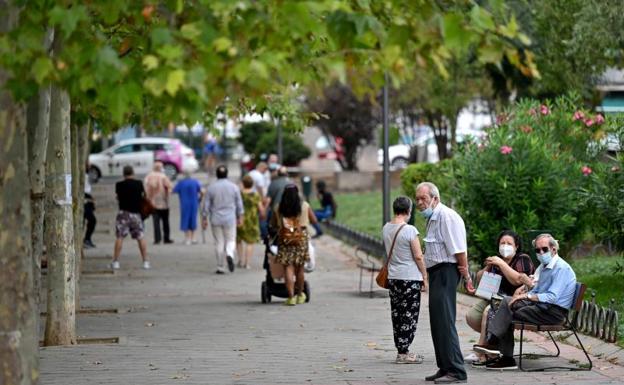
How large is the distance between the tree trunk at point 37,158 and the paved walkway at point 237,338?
136 centimetres

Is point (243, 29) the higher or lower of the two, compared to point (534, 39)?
lower

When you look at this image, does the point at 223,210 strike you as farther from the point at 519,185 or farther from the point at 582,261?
the point at 582,261

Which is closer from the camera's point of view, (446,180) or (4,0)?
(4,0)

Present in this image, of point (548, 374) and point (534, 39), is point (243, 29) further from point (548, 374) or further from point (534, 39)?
point (534, 39)

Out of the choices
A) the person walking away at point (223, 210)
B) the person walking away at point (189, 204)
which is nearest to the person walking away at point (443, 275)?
the person walking away at point (223, 210)

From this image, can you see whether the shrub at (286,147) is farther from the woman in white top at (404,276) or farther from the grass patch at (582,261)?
the woman in white top at (404,276)

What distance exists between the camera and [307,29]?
8.20 m

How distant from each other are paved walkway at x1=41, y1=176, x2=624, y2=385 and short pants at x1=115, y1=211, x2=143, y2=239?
726mm

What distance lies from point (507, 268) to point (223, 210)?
11.4 meters

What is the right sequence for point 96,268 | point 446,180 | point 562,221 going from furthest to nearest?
point 96,268, point 446,180, point 562,221

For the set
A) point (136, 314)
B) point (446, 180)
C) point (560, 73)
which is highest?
A: point (560, 73)

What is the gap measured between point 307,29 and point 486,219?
12.5 m

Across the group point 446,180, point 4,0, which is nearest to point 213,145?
point 446,180

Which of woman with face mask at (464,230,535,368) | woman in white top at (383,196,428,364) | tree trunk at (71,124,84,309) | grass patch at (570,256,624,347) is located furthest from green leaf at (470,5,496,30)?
tree trunk at (71,124,84,309)
